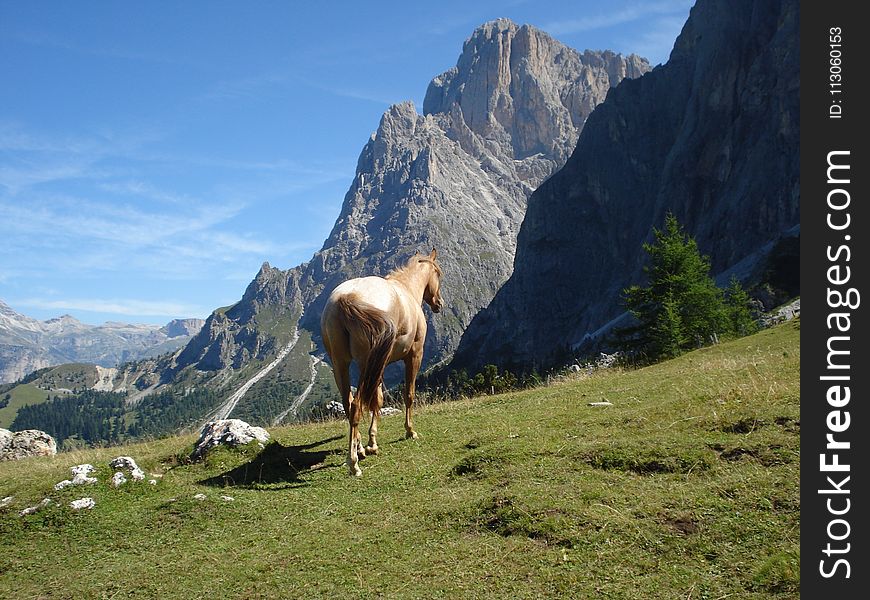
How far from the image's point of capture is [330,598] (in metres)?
6.61

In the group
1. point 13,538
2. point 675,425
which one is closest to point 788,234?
point 675,425

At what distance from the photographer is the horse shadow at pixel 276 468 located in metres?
12.0

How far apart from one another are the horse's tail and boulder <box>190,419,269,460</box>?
151 inches

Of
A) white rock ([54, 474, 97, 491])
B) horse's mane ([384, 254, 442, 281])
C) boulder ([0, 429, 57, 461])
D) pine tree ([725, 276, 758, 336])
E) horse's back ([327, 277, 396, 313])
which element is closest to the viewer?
white rock ([54, 474, 97, 491])

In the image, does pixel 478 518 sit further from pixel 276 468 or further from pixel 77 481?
pixel 77 481

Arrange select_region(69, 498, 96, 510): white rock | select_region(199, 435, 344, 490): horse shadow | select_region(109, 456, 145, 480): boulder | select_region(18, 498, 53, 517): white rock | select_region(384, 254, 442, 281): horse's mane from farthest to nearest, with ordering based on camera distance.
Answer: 1. select_region(384, 254, 442, 281): horse's mane
2. select_region(199, 435, 344, 490): horse shadow
3. select_region(109, 456, 145, 480): boulder
4. select_region(69, 498, 96, 510): white rock
5. select_region(18, 498, 53, 517): white rock

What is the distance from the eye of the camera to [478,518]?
8.26 meters

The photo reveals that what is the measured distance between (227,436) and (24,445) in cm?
1159

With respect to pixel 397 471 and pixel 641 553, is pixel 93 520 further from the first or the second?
pixel 641 553

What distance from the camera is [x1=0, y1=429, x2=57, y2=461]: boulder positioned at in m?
20.2

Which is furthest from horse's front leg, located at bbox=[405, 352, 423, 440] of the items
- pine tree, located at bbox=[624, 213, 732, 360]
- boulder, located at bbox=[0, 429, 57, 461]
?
pine tree, located at bbox=[624, 213, 732, 360]

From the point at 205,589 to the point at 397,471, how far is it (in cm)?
482

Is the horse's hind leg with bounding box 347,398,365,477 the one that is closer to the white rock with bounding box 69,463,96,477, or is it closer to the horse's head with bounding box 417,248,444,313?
the white rock with bounding box 69,463,96,477

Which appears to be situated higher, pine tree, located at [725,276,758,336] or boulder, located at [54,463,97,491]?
pine tree, located at [725,276,758,336]
